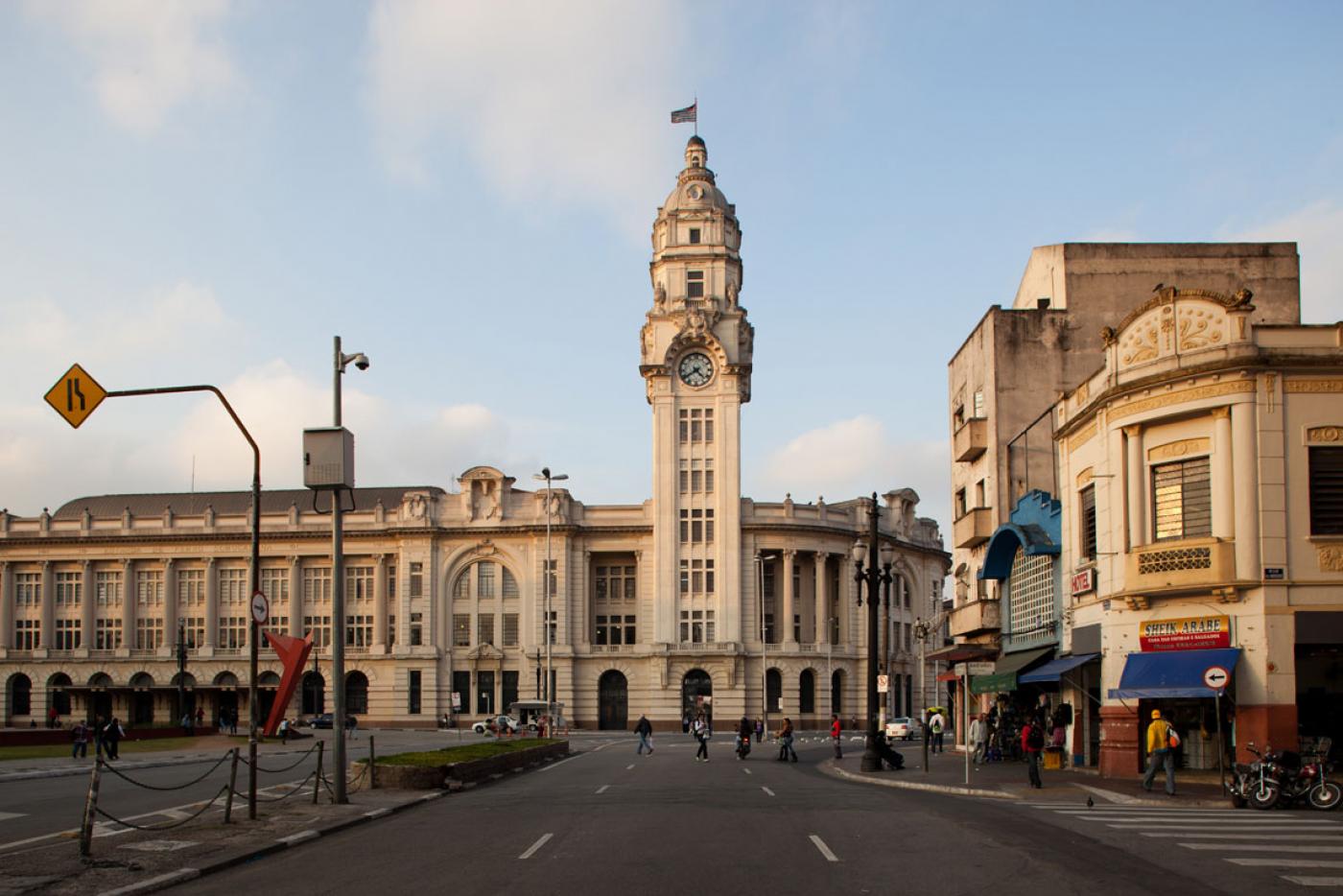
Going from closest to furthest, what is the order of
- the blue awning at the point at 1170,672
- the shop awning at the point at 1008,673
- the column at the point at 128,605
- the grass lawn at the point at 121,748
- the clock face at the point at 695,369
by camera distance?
the blue awning at the point at 1170,672 → the shop awning at the point at 1008,673 → the grass lawn at the point at 121,748 → the clock face at the point at 695,369 → the column at the point at 128,605

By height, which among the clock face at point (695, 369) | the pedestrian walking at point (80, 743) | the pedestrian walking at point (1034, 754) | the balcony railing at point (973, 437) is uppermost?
the clock face at point (695, 369)

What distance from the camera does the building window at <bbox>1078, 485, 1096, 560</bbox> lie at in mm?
34688

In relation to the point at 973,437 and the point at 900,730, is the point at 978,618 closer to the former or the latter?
the point at 973,437

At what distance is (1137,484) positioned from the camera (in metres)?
31.2

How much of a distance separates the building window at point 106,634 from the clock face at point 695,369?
155 feet

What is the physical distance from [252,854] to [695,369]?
79276 millimetres

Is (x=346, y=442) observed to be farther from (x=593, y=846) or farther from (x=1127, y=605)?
(x=1127, y=605)

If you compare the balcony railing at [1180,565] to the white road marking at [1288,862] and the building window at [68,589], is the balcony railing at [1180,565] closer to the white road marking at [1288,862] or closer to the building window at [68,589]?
the white road marking at [1288,862]

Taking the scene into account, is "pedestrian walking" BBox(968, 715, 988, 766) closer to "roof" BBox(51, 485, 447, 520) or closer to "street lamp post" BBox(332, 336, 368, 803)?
"street lamp post" BBox(332, 336, 368, 803)

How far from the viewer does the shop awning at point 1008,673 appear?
39.0 metres

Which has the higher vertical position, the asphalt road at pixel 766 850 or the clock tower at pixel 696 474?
the clock tower at pixel 696 474

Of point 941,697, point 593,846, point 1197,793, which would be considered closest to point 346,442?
point 593,846

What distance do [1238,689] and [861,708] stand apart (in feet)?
234

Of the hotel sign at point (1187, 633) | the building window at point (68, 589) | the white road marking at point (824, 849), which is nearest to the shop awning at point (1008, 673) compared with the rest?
the hotel sign at point (1187, 633)
